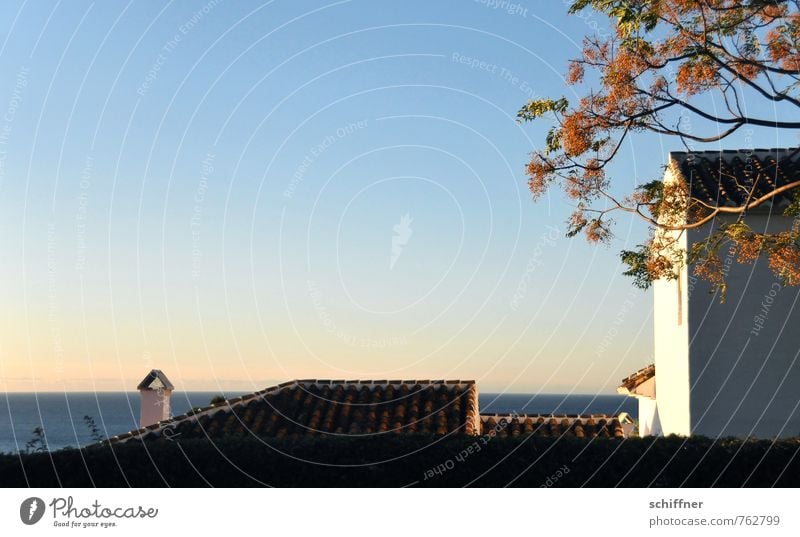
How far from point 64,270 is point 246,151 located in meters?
3.07

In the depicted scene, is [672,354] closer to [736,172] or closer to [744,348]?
[744,348]

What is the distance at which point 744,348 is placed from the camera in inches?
609

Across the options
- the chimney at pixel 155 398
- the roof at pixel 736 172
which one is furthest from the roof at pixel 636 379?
the chimney at pixel 155 398

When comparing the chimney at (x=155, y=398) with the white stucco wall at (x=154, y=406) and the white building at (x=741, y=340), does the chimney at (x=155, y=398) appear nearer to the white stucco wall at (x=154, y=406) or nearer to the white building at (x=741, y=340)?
the white stucco wall at (x=154, y=406)

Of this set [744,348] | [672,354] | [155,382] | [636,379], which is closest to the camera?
[744,348]

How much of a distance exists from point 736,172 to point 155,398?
1192 centimetres

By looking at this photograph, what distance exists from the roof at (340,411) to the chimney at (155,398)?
0.81 m

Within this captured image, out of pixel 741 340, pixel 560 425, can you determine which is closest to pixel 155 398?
pixel 560 425

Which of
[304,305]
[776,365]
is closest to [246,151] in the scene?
[304,305]

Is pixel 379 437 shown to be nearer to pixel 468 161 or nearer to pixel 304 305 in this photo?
pixel 304 305

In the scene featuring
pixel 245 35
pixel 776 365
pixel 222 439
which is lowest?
pixel 222 439

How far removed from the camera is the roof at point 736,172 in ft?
50.0

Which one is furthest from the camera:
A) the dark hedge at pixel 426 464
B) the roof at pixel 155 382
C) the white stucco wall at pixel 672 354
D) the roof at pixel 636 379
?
the roof at pixel 636 379
